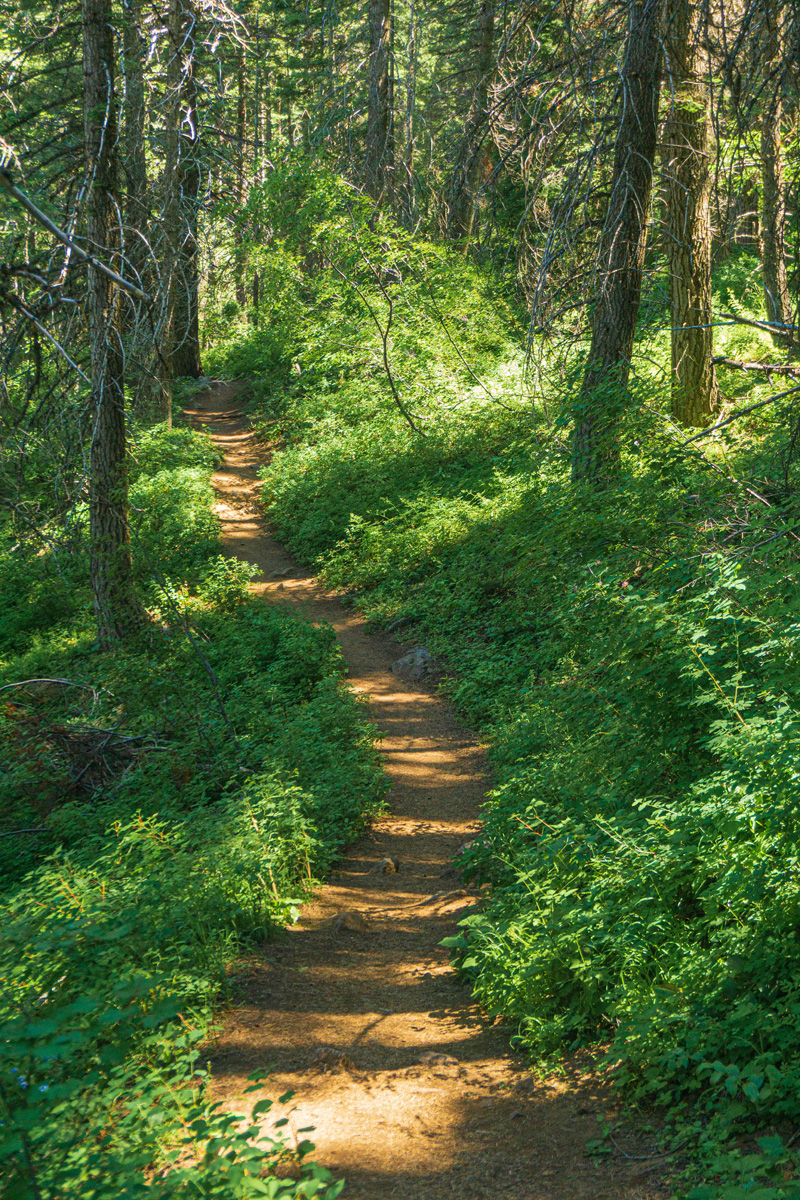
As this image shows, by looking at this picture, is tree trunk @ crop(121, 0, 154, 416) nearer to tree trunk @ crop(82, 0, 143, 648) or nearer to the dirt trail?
tree trunk @ crop(82, 0, 143, 648)

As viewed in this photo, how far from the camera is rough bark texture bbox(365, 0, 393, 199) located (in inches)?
687

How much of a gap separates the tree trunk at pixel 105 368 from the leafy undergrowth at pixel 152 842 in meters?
0.46

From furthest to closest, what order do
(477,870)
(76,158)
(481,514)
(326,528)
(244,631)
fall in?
(326,528) < (481,514) < (244,631) < (76,158) < (477,870)

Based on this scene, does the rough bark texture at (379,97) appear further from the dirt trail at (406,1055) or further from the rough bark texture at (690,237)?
the dirt trail at (406,1055)

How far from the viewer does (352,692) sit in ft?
28.4

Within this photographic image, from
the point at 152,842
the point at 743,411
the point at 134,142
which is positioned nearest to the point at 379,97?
the point at 134,142

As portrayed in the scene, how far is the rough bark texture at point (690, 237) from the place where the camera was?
9.23 metres

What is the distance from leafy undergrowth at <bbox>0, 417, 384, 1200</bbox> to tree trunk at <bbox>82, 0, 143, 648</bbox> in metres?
0.46

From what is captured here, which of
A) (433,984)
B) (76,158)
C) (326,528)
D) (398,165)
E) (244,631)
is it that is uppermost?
(398,165)

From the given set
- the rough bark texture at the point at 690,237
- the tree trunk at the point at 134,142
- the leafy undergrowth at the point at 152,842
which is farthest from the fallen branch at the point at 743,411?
the tree trunk at the point at 134,142

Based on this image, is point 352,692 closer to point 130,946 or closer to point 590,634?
point 590,634

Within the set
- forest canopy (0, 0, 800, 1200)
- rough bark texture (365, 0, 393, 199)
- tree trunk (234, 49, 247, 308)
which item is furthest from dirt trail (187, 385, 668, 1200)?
rough bark texture (365, 0, 393, 199)

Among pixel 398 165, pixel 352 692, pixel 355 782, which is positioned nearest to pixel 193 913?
pixel 355 782

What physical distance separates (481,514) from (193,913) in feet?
27.5
